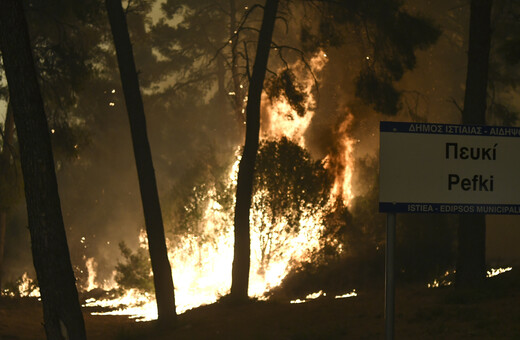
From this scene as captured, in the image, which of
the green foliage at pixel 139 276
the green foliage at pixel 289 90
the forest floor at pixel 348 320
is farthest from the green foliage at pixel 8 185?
the green foliage at pixel 289 90

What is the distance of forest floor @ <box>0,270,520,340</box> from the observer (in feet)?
37.5

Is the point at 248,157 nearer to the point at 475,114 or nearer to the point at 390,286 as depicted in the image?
the point at 475,114

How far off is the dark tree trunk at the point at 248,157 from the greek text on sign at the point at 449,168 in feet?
44.6

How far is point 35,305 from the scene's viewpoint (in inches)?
957

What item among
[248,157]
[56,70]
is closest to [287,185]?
[248,157]

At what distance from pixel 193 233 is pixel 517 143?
23.2 metres

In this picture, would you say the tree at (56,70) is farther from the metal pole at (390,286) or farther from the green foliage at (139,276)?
the metal pole at (390,286)

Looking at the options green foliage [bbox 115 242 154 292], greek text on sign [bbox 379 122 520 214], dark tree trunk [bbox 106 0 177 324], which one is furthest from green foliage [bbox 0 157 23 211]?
greek text on sign [bbox 379 122 520 214]

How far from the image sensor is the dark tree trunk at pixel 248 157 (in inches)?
748

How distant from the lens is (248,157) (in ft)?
63.0

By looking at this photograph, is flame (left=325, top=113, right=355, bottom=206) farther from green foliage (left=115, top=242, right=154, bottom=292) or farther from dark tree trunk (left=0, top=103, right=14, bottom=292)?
dark tree trunk (left=0, top=103, right=14, bottom=292)

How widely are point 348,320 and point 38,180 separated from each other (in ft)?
22.6

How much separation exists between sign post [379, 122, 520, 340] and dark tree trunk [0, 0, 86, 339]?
6.02 m

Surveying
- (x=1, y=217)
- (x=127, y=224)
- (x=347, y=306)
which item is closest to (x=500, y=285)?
(x=347, y=306)
